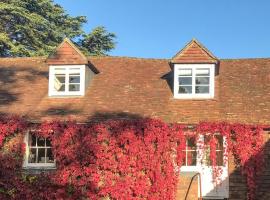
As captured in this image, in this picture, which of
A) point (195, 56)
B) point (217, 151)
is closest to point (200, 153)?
point (217, 151)

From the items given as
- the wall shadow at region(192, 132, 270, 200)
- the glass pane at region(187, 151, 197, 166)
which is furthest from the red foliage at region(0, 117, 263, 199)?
the glass pane at region(187, 151, 197, 166)

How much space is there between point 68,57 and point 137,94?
12.2ft

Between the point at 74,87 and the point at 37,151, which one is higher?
the point at 74,87

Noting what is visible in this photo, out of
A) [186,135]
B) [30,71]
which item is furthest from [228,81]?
[30,71]

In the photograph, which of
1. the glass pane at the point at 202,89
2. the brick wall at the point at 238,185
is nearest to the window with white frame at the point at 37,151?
the brick wall at the point at 238,185

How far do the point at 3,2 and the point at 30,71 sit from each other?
1281 centimetres

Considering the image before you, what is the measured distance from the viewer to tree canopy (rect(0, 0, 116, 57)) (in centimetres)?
3547

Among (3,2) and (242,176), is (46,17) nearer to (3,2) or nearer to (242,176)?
(3,2)

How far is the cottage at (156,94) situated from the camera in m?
Answer: 19.8

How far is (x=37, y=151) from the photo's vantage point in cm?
2091

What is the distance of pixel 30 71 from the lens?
85.4 ft

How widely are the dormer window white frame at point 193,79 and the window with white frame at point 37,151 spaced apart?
19.9 feet

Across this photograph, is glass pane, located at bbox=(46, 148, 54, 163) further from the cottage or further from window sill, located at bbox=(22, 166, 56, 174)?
window sill, located at bbox=(22, 166, 56, 174)

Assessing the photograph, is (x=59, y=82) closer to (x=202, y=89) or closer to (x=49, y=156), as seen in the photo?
(x=49, y=156)
